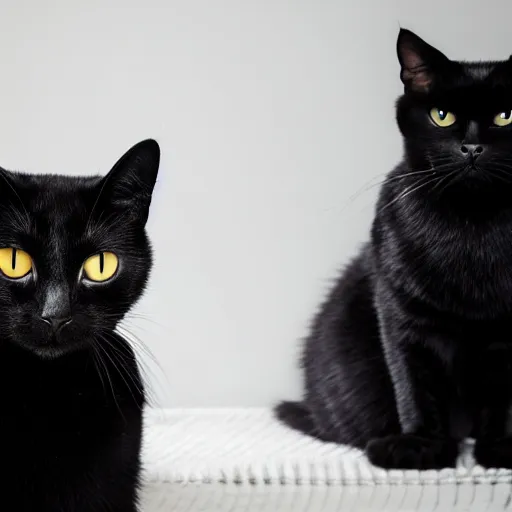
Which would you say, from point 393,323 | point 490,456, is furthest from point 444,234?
point 490,456

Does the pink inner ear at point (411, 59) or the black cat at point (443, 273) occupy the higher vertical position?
the pink inner ear at point (411, 59)

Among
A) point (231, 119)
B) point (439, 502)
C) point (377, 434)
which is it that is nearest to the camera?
point (439, 502)

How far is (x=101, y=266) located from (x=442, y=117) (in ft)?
1.86

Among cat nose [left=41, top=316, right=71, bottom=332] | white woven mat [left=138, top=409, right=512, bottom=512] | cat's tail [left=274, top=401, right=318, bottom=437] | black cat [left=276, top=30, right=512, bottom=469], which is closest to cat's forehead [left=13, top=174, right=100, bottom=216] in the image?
cat nose [left=41, top=316, right=71, bottom=332]

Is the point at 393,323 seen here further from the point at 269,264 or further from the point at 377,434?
the point at 269,264

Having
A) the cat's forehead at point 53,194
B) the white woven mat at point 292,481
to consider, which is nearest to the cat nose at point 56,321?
the cat's forehead at point 53,194

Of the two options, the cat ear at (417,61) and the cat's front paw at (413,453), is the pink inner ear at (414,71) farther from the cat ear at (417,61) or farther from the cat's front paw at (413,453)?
the cat's front paw at (413,453)

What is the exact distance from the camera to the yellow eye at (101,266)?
940 mm

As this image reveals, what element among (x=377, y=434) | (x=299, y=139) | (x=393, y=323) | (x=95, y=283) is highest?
(x=299, y=139)

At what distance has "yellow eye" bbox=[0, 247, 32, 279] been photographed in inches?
35.6

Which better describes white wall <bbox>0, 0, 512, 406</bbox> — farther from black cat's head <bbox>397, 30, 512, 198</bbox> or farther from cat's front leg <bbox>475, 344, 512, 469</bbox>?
cat's front leg <bbox>475, 344, 512, 469</bbox>

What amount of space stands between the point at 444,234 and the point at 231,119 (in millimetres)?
432

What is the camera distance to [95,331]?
36.8 inches

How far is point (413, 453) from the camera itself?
3.97 ft
